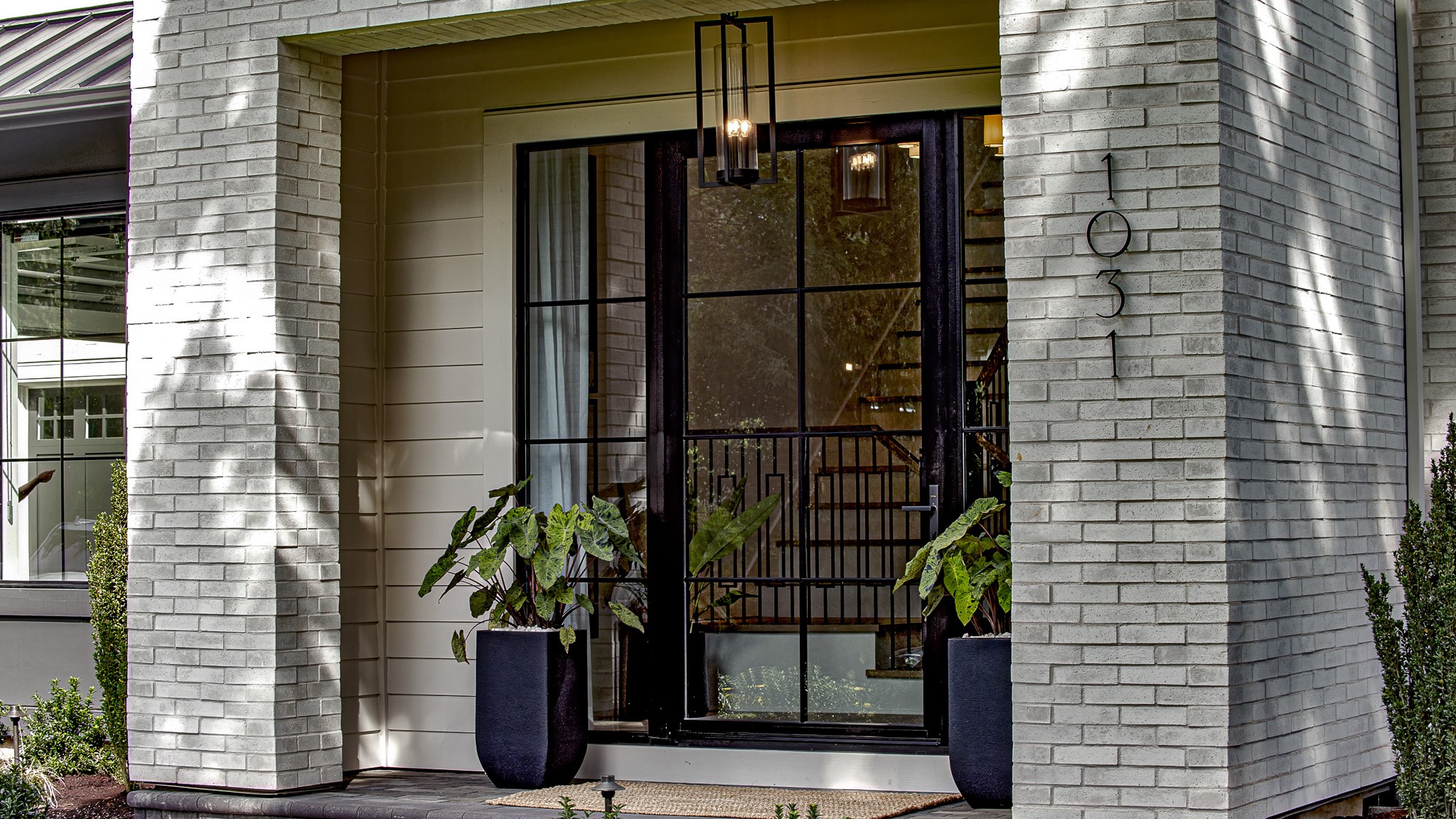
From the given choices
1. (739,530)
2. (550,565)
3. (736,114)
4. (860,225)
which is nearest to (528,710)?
(550,565)

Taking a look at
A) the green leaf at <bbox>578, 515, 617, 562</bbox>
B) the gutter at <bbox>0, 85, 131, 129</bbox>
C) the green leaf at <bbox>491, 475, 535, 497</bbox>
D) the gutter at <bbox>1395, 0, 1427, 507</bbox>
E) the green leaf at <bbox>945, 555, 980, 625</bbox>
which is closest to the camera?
the green leaf at <bbox>945, 555, 980, 625</bbox>

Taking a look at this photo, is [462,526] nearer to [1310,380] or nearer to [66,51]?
[1310,380]

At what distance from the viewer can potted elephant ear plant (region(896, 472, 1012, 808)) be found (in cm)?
447

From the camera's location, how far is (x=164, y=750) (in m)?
4.93

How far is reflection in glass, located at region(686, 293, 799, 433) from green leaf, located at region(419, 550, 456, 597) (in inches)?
39.6

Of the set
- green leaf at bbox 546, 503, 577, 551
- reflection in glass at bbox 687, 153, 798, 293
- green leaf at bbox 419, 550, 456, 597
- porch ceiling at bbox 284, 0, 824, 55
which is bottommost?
green leaf at bbox 419, 550, 456, 597

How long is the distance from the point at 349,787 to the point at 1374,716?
349 cm

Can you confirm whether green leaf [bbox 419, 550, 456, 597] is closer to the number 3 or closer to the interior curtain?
the interior curtain

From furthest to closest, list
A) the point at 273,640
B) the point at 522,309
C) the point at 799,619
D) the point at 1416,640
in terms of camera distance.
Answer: the point at 522,309 < the point at 799,619 < the point at 273,640 < the point at 1416,640

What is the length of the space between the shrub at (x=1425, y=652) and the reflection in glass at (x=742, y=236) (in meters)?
2.32

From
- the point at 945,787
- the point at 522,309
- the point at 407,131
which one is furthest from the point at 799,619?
the point at 407,131

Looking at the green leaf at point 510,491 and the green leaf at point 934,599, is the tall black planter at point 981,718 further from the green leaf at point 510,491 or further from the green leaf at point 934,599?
the green leaf at point 510,491

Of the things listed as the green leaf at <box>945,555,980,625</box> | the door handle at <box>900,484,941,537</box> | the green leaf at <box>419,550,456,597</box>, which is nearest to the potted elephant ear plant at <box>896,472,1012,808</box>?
the green leaf at <box>945,555,980,625</box>

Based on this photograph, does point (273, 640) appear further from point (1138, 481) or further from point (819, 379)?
point (1138, 481)
